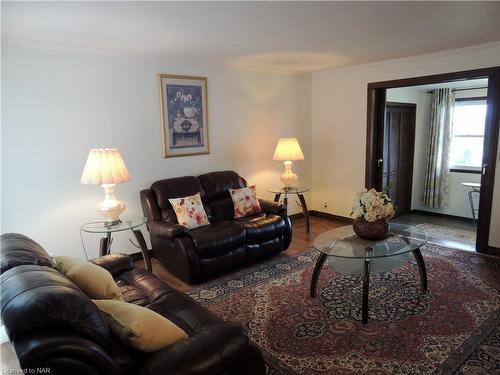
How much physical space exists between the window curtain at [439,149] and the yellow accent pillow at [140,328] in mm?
5803

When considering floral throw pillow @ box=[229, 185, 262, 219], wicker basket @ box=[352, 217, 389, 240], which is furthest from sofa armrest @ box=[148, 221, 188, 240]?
wicker basket @ box=[352, 217, 389, 240]

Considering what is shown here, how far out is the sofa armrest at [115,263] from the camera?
8.56ft

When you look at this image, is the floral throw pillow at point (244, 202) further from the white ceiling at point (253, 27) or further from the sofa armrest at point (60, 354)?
the sofa armrest at point (60, 354)

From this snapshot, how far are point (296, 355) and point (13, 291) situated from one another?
173 cm

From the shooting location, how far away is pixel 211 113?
4.49 m

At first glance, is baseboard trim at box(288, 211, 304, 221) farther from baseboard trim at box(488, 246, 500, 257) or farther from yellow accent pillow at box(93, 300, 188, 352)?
yellow accent pillow at box(93, 300, 188, 352)

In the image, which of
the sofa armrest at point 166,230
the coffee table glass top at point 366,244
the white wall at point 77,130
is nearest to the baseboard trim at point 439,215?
the coffee table glass top at point 366,244

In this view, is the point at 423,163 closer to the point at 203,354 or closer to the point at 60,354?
the point at 203,354

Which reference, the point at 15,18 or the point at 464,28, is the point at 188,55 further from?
the point at 464,28

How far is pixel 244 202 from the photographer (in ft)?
13.7

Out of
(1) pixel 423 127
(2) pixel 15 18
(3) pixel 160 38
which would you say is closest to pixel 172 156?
(3) pixel 160 38

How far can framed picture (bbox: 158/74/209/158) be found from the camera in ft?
13.4

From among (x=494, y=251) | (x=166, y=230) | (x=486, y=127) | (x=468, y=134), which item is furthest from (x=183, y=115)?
(x=468, y=134)

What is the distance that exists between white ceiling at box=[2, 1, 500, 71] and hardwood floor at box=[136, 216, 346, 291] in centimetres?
235
